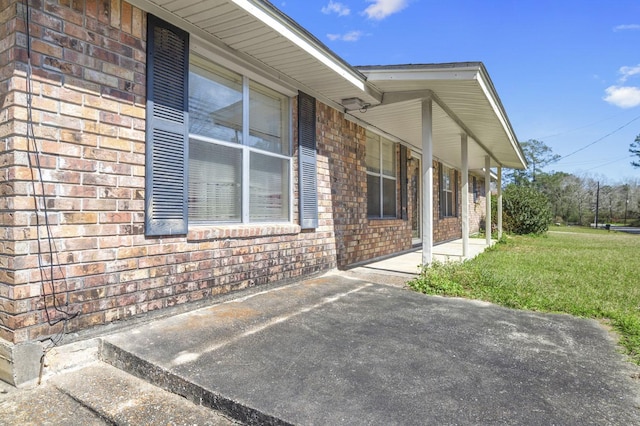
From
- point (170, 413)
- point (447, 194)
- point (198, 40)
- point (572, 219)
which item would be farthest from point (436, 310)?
point (572, 219)

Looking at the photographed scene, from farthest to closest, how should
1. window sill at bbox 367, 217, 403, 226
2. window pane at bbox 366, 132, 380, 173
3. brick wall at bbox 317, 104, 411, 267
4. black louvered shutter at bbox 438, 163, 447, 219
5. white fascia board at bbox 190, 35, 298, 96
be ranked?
black louvered shutter at bbox 438, 163, 447, 219 < window pane at bbox 366, 132, 380, 173 < window sill at bbox 367, 217, 403, 226 < brick wall at bbox 317, 104, 411, 267 < white fascia board at bbox 190, 35, 298, 96

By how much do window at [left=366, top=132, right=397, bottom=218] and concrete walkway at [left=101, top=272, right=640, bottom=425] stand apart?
3.61m

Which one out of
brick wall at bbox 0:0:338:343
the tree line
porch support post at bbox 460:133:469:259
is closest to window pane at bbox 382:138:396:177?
porch support post at bbox 460:133:469:259

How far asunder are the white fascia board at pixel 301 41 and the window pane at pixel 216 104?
80 centimetres

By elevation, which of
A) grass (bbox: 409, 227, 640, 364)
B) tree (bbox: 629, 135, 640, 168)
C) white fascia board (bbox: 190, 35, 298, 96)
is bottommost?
grass (bbox: 409, 227, 640, 364)

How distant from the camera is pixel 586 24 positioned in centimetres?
1259

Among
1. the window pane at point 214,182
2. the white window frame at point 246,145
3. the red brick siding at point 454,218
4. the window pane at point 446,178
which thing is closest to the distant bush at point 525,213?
the red brick siding at point 454,218

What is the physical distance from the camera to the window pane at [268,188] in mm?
4160

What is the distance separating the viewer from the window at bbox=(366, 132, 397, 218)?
691 centimetres

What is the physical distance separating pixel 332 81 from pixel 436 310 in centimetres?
301

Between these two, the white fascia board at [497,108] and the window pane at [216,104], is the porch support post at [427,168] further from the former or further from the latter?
the window pane at [216,104]

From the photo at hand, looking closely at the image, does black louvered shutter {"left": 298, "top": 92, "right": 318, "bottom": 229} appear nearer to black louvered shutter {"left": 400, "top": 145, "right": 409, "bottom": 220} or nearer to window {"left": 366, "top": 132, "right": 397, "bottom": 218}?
window {"left": 366, "top": 132, "right": 397, "bottom": 218}

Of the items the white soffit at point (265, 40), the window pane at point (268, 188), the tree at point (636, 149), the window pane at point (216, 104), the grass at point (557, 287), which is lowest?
the grass at point (557, 287)

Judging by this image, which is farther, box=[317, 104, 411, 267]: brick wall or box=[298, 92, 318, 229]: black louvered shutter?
box=[317, 104, 411, 267]: brick wall
